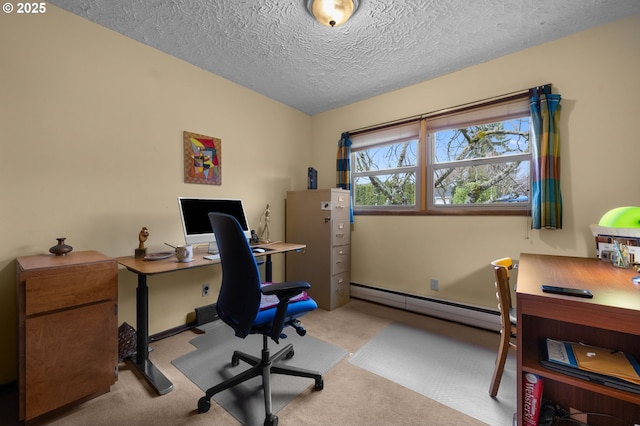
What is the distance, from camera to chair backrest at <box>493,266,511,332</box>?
1.45m

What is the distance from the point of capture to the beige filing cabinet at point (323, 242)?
295 centimetres

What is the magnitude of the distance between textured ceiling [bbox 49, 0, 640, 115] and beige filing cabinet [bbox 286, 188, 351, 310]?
1.31 m

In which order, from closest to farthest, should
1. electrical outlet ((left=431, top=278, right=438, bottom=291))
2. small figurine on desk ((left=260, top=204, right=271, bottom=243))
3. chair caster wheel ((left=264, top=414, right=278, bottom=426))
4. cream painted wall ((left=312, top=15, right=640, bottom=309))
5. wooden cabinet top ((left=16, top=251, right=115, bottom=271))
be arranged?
chair caster wheel ((left=264, top=414, right=278, bottom=426))
wooden cabinet top ((left=16, top=251, right=115, bottom=271))
cream painted wall ((left=312, top=15, right=640, bottom=309))
electrical outlet ((left=431, top=278, right=438, bottom=291))
small figurine on desk ((left=260, top=204, right=271, bottom=243))

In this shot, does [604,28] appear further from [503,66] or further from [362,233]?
[362,233]

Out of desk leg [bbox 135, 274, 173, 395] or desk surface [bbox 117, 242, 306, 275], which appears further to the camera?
desk leg [bbox 135, 274, 173, 395]

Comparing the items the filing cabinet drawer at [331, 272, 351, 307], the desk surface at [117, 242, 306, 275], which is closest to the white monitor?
the desk surface at [117, 242, 306, 275]

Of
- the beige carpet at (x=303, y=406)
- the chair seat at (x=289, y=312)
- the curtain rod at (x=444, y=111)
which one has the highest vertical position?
the curtain rod at (x=444, y=111)

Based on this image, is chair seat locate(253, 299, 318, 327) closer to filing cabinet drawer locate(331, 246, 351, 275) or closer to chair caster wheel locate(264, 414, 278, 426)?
chair caster wheel locate(264, 414, 278, 426)

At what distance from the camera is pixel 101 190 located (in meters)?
1.99

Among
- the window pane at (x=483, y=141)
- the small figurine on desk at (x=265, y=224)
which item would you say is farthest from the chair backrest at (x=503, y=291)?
the small figurine on desk at (x=265, y=224)

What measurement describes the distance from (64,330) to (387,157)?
311 cm

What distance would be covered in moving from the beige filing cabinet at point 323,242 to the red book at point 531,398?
6.52ft

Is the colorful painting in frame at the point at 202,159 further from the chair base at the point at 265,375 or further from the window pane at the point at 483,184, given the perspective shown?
the window pane at the point at 483,184

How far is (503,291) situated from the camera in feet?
4.83
